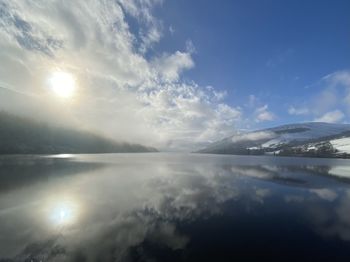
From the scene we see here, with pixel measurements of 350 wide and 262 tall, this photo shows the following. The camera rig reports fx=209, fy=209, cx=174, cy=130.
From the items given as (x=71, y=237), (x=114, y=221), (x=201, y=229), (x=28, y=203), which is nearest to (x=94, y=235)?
(x=71, y=237)

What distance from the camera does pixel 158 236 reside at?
20.4 meters

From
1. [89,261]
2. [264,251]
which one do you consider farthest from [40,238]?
[264,251]

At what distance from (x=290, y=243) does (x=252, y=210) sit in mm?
10065

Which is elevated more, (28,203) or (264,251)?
(28,203)

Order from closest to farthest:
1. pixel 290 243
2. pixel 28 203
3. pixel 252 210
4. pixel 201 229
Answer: pixel 290 243 → pixel 201 229 → pixel 252 210 → pixel 28 203

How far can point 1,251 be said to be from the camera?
56.1 feet

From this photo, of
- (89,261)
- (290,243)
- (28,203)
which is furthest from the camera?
(28,203)

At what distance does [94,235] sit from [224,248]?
1241 centimetres

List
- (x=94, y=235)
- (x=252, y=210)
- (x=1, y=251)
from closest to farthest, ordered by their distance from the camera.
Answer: (x=1, y=251) → (x=94, y=235) → (x=252, y=210)

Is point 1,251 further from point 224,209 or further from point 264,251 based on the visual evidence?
point 224,209

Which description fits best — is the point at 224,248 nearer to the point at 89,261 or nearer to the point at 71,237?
the point at 89,261

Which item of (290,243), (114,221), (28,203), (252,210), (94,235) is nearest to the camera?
(290,243)

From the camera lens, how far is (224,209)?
96.8ft

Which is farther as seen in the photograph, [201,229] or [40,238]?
[201,229]
